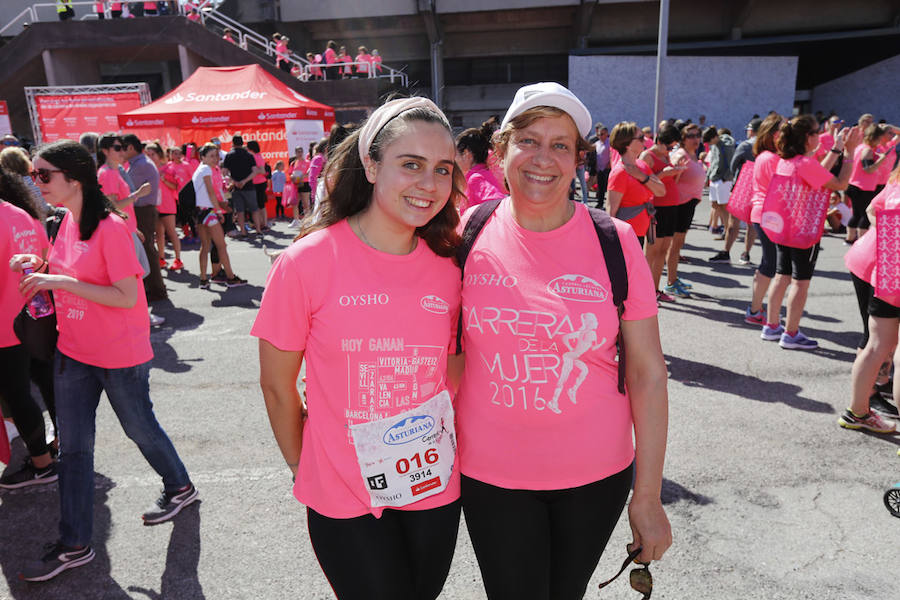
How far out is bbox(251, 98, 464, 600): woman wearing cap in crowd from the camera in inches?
68.9

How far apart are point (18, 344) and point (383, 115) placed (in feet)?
9.47

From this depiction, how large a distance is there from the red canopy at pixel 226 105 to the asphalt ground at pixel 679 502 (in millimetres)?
10446

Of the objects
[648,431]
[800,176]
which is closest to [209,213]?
[800,176]

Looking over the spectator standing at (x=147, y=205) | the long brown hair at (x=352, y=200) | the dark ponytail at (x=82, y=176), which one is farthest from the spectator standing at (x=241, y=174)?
the long brown hair at (x=352, y=200)

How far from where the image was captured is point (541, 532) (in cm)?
185

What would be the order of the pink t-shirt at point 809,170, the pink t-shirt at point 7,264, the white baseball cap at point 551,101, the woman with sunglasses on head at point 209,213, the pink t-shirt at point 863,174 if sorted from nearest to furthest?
the white baseball cap at point 551,101 → the pink t-shirt at point 7,264 → the pink t-shirt at point 809,170 → the woman with sunglasses on head at point 209,213 → the pink t-shirt at point 863,174

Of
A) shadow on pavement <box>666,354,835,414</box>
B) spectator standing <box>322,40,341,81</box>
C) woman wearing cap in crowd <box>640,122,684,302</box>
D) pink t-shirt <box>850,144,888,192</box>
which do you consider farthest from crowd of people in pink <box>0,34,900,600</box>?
spectator standing <box>322,40,341,81</box>

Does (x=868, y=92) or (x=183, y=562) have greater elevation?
(x=868, y=92)

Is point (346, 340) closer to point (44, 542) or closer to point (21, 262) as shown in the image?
point (21, 262)

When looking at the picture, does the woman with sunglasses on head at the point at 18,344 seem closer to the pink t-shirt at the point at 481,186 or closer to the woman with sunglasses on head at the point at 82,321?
the woman with sunglasses on head at the point at 82,321

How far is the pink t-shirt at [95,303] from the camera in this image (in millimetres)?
2848

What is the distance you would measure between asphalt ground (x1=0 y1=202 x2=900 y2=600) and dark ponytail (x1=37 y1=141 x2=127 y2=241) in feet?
5.40

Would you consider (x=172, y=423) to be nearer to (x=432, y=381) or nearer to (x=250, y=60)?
(x=432, y=381)

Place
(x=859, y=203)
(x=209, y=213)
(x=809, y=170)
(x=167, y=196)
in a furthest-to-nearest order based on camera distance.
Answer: (x=859, y=203)
(x=167, y=196)
(x=209, y=213)
(x=809, y=170)
